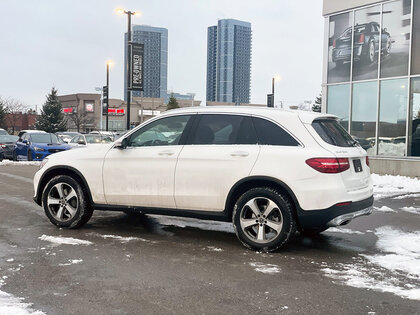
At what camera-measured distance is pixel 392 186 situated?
494 inches

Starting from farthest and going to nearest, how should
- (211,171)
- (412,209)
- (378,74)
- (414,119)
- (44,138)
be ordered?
1. (44,138)
2. (378,74)
3. (414,119)
4. (412,209)
5. (211,171)

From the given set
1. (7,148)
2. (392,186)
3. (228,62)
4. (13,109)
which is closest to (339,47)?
(392,186)

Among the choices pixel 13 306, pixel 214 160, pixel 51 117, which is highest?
pixel 51 117

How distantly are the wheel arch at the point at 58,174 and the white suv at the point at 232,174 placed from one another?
0.8 inches

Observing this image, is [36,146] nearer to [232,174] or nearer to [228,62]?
[232,174]

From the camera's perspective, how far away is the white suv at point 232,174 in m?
5.35

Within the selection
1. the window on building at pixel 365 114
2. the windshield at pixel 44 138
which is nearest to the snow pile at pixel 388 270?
the window on building at pixel 365 114

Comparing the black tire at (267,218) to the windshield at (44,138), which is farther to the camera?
the windshield at (44,138)

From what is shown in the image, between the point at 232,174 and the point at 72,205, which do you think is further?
the point at 72,205

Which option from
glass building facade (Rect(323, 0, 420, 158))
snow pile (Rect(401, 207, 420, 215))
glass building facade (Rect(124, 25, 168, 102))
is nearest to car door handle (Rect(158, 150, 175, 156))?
snow pile (Rect(401, 207, 420, 215))

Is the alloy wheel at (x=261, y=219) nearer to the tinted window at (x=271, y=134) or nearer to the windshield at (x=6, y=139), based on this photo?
the tinted window at (x=271, y=134)

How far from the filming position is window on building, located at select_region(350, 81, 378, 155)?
1719 centimetres

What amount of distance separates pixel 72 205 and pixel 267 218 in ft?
9.80

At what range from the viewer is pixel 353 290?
14.0 feet
